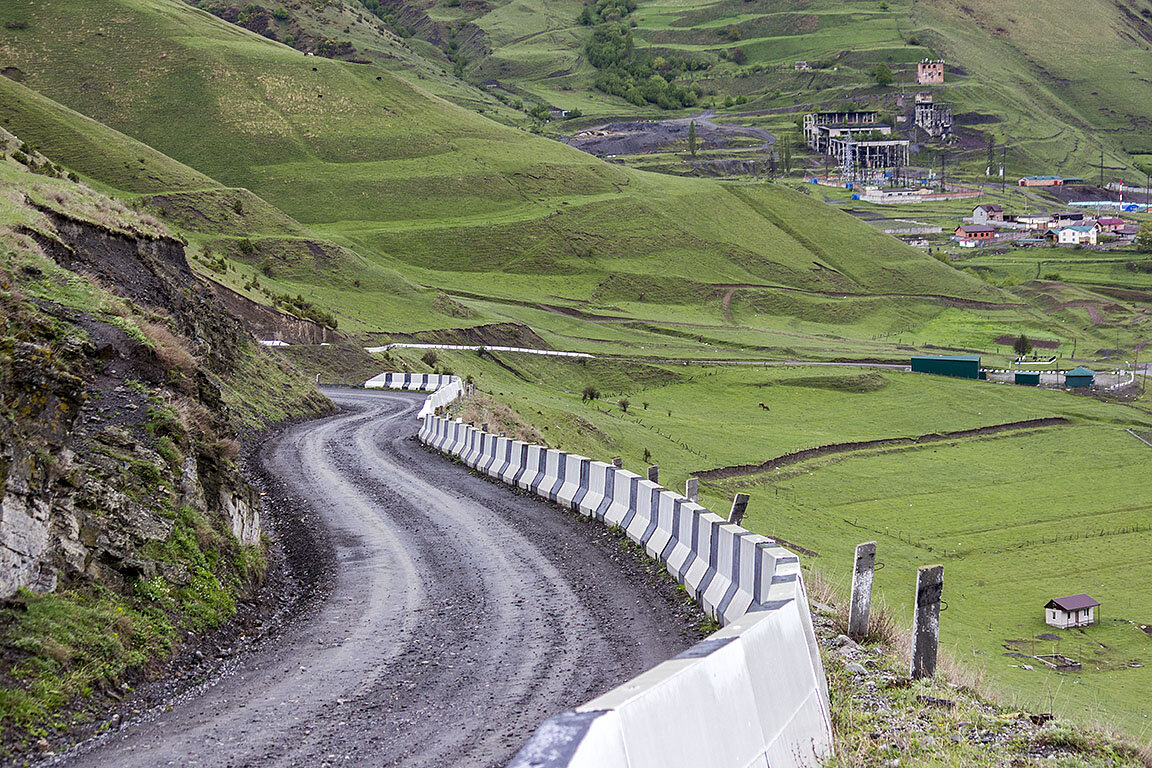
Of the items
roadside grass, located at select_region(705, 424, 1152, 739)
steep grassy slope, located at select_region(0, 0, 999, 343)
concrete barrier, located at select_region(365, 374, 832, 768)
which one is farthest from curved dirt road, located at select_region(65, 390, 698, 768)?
steep grassy slope, located at select_region(0, 0, 999, 343)

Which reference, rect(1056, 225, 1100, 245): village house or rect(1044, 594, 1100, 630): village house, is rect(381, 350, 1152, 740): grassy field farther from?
rect(1056, 225, 1100, 245): village house

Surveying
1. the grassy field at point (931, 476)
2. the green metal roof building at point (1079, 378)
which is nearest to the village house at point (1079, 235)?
the green metal roof building at point (1079, 378)

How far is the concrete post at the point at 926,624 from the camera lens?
1157 centimetres

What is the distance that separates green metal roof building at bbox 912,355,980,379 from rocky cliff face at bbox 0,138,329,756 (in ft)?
268

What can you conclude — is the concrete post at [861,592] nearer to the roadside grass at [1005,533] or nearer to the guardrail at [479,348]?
the roadside grass at [1005,533]

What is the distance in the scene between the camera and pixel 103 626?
36.4 ft

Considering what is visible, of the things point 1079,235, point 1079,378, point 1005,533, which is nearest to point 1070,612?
point 1005,533

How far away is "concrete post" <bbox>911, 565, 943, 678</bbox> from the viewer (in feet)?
38.0

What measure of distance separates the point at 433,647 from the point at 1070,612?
34.2 metres

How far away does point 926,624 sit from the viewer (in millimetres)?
11641

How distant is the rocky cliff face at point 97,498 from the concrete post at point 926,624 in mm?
7611

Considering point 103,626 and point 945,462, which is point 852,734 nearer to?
point 103,626

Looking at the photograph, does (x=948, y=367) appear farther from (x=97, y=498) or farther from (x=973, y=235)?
(x=973, y=235)

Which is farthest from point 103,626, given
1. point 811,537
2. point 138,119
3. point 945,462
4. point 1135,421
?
point 138,119
